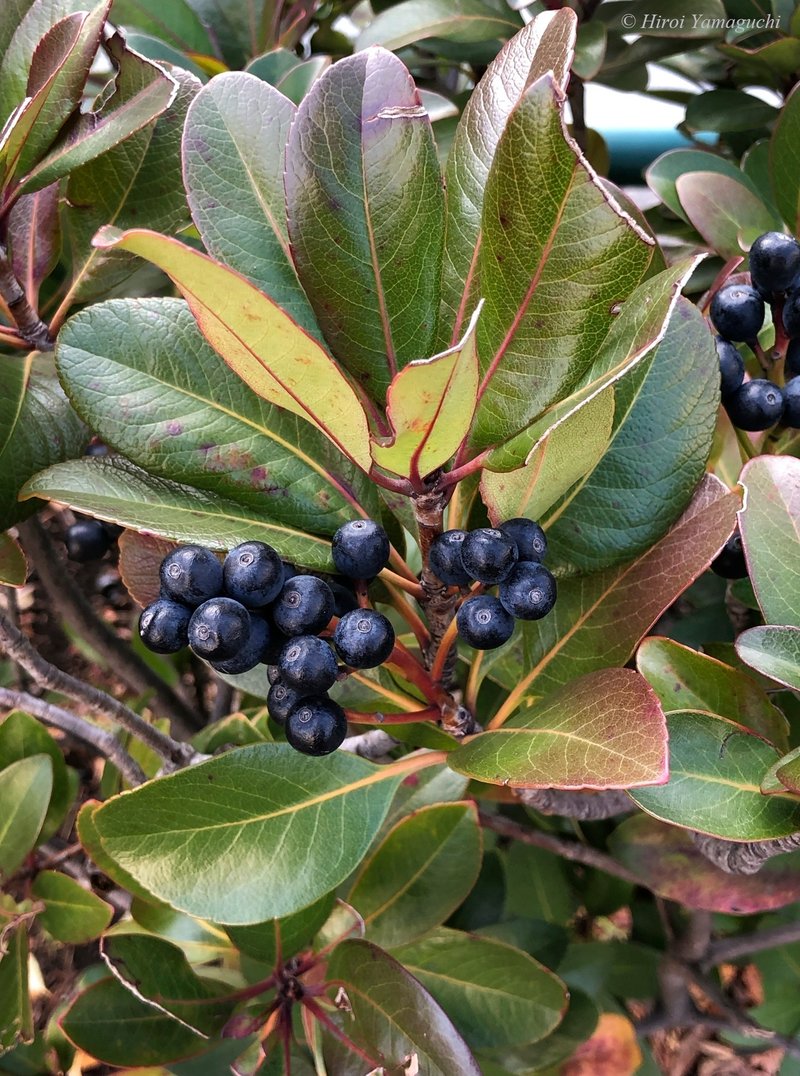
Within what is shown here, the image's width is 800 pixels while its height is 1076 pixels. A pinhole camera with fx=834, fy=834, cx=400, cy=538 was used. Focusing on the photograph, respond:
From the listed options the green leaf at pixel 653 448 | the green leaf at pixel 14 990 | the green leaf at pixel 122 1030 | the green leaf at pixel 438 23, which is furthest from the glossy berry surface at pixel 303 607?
the green leaf at pixel 438 23

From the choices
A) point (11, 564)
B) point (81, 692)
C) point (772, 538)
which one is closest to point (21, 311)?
point (11, 564)

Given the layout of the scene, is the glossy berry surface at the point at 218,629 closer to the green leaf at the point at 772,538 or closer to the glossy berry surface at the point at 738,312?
the green leaf at the point at 772,538

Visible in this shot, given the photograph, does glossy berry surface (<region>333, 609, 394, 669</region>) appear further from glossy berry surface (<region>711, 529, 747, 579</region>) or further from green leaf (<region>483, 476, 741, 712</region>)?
glossy berry surface (<region>711, 529, 747, 579</region>)

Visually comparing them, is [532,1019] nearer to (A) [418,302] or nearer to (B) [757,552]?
(B) [757,552]

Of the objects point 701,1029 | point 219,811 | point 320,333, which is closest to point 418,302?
point 320,333

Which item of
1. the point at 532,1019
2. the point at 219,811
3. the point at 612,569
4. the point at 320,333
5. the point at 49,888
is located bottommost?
the point at 532,1019
